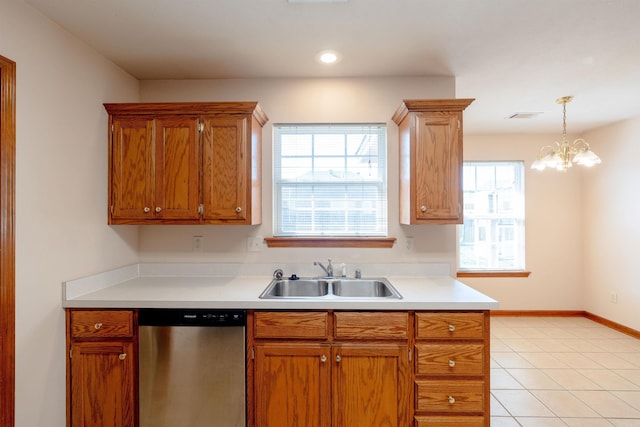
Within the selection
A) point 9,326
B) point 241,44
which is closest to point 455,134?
point 241,44

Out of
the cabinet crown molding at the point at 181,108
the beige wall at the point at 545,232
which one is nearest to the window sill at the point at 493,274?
the beige wall at the point at 545,232

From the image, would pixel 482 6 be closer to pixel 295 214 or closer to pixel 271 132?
pixel 271 132

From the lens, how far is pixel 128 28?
196 cm

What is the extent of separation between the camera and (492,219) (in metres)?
4.73

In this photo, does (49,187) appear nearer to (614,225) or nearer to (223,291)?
(223,291)

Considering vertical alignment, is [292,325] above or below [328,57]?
below

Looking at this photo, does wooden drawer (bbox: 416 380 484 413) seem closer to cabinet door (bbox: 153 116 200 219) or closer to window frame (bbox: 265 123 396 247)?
window frame (bbox: 265 123 396 247)

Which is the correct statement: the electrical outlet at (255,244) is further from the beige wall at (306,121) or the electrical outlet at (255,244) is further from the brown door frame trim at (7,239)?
the brown door frame trim at (7,239)

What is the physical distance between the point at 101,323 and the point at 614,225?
547 cm

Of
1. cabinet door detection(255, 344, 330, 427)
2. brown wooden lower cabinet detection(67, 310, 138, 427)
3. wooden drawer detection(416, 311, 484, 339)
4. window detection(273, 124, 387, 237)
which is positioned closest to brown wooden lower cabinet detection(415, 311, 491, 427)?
wooden drawer detection(416, 311, 484, 339)

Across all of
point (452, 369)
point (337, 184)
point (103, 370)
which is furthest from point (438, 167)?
point (103, 370)

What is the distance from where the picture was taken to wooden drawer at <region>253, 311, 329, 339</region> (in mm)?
1894

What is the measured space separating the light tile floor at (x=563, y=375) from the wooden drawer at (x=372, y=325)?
3.98 feet

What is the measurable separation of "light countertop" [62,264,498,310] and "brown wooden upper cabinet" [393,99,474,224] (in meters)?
0.50
